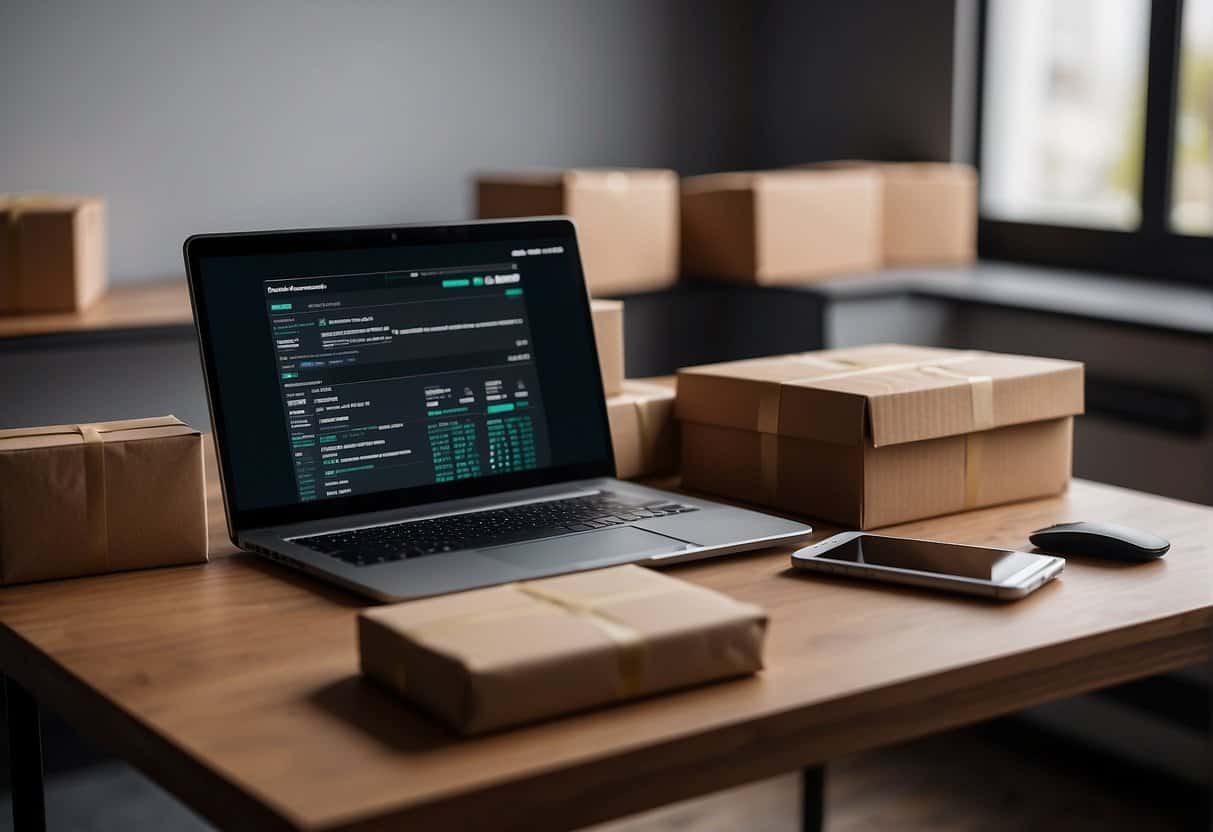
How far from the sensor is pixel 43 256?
2197 mm

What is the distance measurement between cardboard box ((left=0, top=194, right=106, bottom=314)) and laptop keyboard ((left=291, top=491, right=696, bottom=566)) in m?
1.16

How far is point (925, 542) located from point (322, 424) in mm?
540

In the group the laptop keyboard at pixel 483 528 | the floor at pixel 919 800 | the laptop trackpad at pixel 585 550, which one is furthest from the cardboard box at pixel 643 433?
the floor at pixel 919 800

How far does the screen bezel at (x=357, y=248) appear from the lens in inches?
49.6

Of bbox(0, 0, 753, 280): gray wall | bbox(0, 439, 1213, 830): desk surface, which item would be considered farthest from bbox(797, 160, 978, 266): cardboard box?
bbox(0, 439, 1213, 830): desk surface

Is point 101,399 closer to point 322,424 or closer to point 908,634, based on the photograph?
point 322,424

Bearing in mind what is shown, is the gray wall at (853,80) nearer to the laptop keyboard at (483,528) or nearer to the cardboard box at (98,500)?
the laptop keyboard at (483,528)

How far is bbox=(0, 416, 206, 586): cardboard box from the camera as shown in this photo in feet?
3.83

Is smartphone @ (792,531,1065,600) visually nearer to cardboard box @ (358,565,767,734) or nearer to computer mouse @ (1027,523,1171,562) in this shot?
computer mouse @ (1027,523,1171,562)

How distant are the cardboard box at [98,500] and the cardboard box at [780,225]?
1577 millimetres

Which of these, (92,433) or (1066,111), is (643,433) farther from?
(1066,111)

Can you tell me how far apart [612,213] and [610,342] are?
1.03 metres

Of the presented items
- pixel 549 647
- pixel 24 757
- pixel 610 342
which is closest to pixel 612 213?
pixel 610 342

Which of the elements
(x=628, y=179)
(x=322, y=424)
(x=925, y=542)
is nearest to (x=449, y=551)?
(x=322, y=424)
